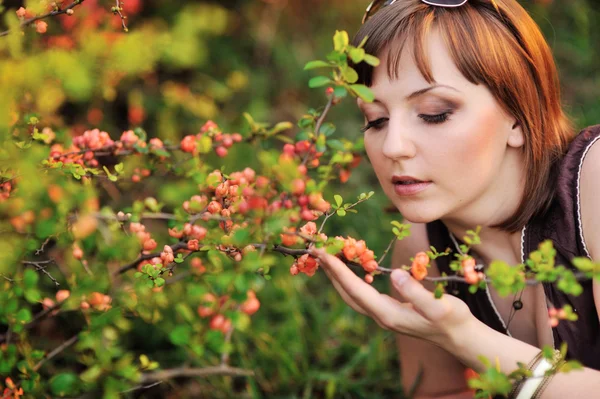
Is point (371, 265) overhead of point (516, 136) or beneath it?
beneath

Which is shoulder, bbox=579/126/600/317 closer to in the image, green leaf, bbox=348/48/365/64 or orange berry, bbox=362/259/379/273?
orange berry, bbox=362/259/379/273

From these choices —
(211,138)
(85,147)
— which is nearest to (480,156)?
(211,138)

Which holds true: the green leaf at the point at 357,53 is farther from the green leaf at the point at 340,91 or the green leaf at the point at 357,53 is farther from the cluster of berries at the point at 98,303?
the cluster of berries at the point at 98,303

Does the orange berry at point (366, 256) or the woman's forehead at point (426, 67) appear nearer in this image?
the orange berry at point (366, 256)

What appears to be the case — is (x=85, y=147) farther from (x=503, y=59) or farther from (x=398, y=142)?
(x=503, y=59)

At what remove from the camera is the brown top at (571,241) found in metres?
1.62

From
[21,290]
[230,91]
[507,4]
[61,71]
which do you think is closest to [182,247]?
[21,290]

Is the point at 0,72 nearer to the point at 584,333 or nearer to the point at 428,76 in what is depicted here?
the point at 428,76

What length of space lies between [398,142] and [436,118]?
0.12 metres

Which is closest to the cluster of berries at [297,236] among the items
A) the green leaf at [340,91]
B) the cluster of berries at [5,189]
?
the green leaf at [340,91]

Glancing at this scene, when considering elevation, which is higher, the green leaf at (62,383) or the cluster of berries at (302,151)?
the cluster of berries at (302,151)

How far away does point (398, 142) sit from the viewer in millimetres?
1502

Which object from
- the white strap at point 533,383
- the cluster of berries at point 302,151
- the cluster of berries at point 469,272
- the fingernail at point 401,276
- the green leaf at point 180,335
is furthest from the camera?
the white strap at point 533,383

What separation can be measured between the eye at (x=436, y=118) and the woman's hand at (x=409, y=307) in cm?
43
